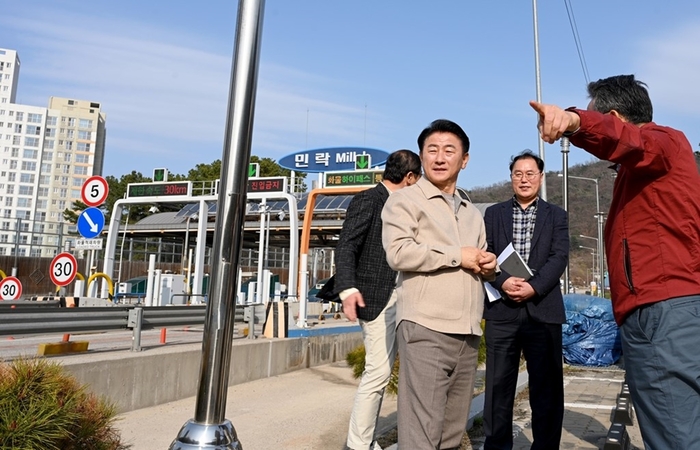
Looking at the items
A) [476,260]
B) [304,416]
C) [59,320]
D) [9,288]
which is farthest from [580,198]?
[476,260]

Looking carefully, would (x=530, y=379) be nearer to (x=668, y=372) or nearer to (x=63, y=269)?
(x=668, y=372)

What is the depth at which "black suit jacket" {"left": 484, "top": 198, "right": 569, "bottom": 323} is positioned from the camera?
4.52 meters

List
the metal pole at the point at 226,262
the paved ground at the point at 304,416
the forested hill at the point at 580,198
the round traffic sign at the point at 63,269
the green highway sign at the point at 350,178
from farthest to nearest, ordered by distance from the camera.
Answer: the forested hill at the point at 580,198 < the green highway sign at the point at 350,178 < the round traffic sign at the point at 63,269 < the paved ground at the point at 304,416 < the metal pole at the point at 226,262

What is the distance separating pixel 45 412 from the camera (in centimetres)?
350

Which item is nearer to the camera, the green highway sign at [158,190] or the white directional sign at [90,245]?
the white directional sign at [90,245]

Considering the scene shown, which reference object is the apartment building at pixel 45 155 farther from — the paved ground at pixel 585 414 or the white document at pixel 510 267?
the white document at pixel 510 267

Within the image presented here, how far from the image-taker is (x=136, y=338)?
709cm

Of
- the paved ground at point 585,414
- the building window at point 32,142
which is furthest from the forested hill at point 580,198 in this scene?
the building window at point 32,142

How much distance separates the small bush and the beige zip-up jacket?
6.16 ft

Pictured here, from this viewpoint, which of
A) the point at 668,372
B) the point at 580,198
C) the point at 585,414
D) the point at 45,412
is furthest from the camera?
the point at 580,198

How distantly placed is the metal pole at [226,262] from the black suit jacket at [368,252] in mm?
1516

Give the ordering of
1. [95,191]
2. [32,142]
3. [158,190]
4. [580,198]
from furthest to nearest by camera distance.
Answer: [32,142] < [580,198] < [158,190] < [95,191]

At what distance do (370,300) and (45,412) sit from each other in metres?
2.03

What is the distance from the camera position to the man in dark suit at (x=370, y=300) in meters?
4.35
